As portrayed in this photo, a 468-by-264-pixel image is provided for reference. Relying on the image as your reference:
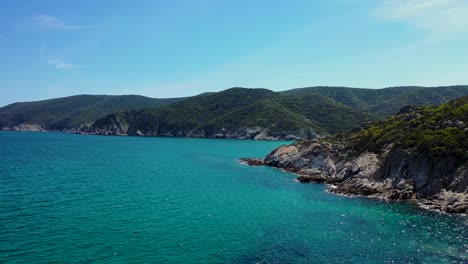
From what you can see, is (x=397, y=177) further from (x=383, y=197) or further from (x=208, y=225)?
(x=208, y=225)

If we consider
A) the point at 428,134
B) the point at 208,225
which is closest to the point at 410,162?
the point at 428,134

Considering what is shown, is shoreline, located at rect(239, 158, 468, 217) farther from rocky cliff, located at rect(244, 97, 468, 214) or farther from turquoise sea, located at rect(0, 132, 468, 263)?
turquoise sea, located at rect(0, 132, 468, 263)

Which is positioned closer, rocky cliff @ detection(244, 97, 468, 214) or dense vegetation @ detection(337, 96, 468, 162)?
rocky cliff @ detection(244, 97, 468, 214)

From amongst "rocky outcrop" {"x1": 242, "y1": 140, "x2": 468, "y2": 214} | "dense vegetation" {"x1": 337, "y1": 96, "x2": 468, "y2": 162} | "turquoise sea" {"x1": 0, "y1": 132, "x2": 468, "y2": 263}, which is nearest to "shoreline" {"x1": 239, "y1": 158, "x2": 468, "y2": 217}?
"rocky outcrop" {"x1": 242, "y1": 140, "x2": 468, "y2": 214}

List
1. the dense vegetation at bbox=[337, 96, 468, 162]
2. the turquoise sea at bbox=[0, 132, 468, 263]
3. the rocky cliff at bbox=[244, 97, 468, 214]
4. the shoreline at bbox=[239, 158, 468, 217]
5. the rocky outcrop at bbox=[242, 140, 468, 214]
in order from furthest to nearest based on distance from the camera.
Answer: the dense vegetation at bbox=[337, 96, 468, 162], the rocky cliff at bbox=[244, 97, 468, 214], the rocky outcrop at bbox=[242, 140, 468, 214], the shoreline at bbox=[239, 158, 468, 217], the turquoise sea at bbox=[0, 132, 468, 263]

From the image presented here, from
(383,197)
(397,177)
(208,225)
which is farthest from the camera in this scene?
(397,177)

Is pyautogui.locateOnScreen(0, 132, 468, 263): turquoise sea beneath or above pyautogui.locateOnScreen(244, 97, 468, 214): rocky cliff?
beneath

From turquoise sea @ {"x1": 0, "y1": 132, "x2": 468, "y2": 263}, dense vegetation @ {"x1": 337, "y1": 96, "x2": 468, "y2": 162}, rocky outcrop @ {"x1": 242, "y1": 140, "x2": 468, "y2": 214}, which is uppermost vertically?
dense vegetation @ {"x1": 337, "y1": 96, "x2": 468, "y2": 162}
